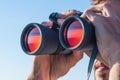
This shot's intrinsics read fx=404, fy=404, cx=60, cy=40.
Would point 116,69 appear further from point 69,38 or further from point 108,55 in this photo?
point 69,38

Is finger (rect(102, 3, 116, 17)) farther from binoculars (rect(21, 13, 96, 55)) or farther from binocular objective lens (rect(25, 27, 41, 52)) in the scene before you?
binocular objective lens (rect(25, 27, 41, 52))

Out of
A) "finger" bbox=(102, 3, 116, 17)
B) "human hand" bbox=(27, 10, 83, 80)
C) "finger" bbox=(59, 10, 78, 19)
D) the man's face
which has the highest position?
"finger" bbox=(102, 3, 116, 17)

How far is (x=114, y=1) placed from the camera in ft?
6.61

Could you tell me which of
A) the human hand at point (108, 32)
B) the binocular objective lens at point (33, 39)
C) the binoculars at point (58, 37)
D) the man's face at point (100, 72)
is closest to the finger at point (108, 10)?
the human hand at point (108, 32)

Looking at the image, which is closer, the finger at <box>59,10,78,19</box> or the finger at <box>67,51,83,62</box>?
the finger at <box>59,10,78,19</box>

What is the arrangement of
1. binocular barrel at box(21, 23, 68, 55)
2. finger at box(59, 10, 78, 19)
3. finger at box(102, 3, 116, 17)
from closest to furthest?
finger at box(102, 3, 116, 17) → binocular barrel at box(21, 23, 68, 55) → finger at box(59, 10, 78, 19)

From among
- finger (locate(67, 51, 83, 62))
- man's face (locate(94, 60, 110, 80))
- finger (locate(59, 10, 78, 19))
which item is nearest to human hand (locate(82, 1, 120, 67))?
finger (locate(59, 10, 78, 19))

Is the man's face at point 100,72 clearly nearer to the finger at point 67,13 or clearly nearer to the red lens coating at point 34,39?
the finger at point 67,13

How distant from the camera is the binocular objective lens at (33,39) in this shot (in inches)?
84.0

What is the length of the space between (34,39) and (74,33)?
286 millimetres

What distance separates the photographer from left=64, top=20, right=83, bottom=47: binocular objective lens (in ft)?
6.30

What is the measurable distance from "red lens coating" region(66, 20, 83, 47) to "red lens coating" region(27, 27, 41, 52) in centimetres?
20

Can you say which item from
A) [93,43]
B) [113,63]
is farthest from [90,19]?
[113,63]

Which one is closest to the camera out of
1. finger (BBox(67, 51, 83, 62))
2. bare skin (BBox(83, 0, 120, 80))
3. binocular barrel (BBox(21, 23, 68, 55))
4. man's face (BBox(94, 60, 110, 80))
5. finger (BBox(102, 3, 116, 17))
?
bare skin (BBox(83, 0, 120, 80))
